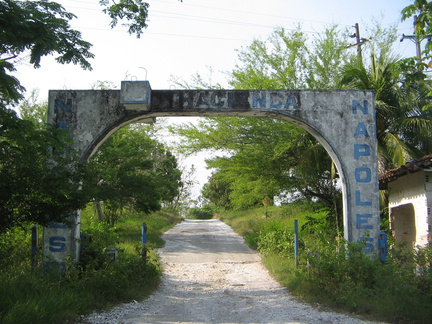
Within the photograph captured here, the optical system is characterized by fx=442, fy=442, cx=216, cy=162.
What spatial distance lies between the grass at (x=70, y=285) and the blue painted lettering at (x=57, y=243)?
489 mm

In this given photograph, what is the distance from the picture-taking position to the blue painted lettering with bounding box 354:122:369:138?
9.39m

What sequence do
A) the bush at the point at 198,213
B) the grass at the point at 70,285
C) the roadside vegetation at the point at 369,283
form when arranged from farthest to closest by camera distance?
the bush at the point at 198,213 → the roadside vegetation at the point at 369,283 → the grass at the point at 70,285

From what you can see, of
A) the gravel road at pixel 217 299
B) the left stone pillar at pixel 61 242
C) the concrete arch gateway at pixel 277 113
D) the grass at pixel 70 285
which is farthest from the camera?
the concrete arch gateway at pixel 277 113

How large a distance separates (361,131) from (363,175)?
95cm

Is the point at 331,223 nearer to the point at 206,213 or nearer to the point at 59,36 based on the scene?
the point at 59,36

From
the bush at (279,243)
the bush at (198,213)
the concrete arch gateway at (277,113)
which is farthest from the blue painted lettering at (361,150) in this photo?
the bush at (198,213)

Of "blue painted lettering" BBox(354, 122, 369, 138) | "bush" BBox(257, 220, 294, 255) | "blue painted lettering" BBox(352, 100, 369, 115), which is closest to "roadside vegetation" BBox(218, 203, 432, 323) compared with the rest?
"blue painted lettering" BBox(354, 122, 369, 138)

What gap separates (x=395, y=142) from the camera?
13.1 m

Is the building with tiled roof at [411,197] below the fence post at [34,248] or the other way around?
the other way around

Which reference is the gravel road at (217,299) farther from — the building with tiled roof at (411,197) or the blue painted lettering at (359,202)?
the building with tiled roof at (411,197)

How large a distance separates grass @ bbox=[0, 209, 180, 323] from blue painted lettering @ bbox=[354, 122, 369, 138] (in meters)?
5.32

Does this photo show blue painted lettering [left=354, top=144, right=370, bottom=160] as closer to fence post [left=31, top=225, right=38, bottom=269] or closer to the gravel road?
the gravel road

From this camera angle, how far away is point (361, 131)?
9414mm

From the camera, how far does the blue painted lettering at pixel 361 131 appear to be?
939 centimetres
